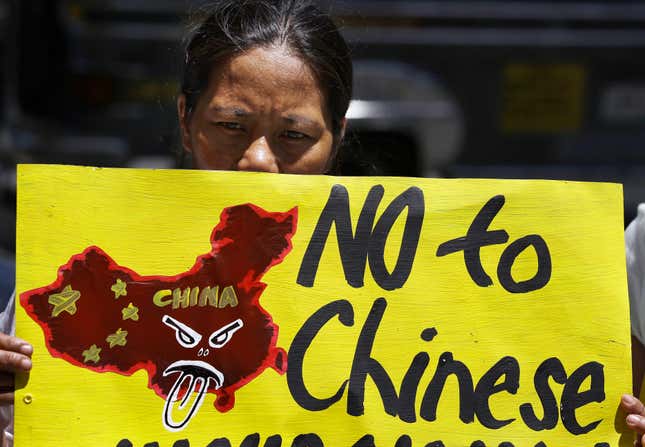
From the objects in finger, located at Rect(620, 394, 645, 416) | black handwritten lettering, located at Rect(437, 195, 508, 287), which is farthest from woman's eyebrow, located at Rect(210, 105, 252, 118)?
finger, located at Rect(620, 394, 645, 416)

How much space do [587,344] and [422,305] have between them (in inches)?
11.4

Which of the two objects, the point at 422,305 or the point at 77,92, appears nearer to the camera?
the point at 422,305

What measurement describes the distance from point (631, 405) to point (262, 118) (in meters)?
0.80

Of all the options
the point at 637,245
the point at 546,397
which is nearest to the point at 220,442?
the point at 546,397

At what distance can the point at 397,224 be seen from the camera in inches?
62.2

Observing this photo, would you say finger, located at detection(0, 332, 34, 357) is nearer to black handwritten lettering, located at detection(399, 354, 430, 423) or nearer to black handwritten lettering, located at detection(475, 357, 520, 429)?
black handwritten lettering, located at detection(399, 354, 430, 423)

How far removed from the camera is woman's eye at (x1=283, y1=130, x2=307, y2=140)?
167 cm

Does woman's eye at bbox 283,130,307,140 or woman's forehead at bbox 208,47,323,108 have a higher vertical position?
woman's forehead at bbox 208,47,323,108

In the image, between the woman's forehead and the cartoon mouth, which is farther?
the woman's forehead

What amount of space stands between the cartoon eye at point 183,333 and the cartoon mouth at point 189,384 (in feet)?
0.10

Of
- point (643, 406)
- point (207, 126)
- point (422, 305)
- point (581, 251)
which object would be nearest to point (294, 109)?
point (207, 126)

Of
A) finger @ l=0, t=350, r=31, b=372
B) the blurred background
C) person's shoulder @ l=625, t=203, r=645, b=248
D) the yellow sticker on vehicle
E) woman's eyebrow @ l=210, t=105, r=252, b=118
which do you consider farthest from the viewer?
the yellow sticker on vehicle

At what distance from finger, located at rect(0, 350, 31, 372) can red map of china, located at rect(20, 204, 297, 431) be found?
45mm

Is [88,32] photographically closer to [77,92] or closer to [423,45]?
[77,92]
